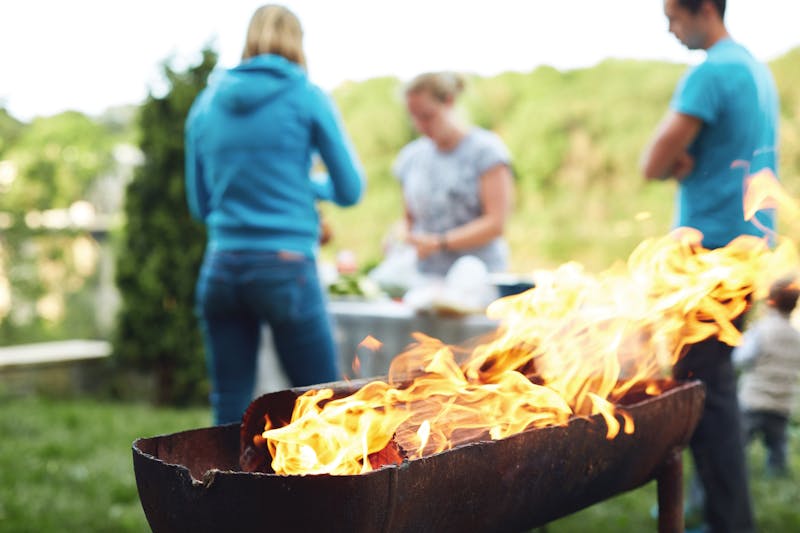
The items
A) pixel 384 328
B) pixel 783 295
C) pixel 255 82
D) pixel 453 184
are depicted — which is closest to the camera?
pixel 255 82

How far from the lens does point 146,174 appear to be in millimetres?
6574

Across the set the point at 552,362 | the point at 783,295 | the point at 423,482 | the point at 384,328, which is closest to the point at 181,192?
the point at 384,328

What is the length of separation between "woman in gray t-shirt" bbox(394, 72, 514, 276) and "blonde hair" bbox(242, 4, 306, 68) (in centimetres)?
117

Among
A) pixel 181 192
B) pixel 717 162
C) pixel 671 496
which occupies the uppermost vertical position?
pixel 717 162

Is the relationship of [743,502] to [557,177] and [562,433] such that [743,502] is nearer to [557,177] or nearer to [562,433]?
[562,433]

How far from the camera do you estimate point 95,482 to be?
12.9 ft

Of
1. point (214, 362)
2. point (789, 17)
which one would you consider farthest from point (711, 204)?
point (789, 17)

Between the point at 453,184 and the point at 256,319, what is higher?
the point at 453,184

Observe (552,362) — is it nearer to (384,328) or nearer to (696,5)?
(696,5)

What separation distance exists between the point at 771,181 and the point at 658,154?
0.37 meters

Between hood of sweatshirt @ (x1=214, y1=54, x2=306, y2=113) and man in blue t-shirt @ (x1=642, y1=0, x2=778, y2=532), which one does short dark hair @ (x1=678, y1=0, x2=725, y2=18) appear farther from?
hood of sweatshirt @ (x1=214, y1=54, x2=306, y2=113)

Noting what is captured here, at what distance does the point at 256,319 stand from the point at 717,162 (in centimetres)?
166

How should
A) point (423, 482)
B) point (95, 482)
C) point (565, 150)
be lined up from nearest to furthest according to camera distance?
1. point (423, 482)
2. point (95, 482)
3. point (565, 150)

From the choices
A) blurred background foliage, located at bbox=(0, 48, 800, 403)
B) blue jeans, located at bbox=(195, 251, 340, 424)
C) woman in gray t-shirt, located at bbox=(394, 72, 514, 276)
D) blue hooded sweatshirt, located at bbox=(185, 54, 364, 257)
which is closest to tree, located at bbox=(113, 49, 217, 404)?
blurred background foliage, located at bbox=(0, 48, 800, 403)
